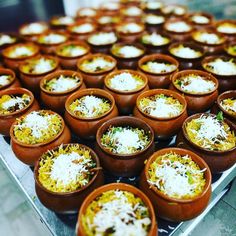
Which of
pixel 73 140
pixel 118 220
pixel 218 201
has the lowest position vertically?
pixel 218 201

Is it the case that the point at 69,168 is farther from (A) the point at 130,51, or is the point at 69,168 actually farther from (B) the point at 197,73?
(A) the point at 130,51

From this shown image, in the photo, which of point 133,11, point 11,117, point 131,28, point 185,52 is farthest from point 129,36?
point 11,117

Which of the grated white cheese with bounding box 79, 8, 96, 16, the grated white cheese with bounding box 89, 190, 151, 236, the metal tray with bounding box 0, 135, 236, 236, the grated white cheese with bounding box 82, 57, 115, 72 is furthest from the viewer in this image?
the grated white cheese with bounding box 79, 8, 96, 16

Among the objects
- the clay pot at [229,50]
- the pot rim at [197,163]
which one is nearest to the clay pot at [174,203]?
the pot rim at [197,163]

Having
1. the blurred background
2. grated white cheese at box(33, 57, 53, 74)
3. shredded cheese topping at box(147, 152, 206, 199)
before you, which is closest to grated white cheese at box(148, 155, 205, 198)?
shredded cheese topping at box(147, 152, 206, 199)

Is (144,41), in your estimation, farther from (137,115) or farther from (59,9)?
(59,9)

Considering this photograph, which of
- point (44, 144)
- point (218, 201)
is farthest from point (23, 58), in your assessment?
point (218, 201)

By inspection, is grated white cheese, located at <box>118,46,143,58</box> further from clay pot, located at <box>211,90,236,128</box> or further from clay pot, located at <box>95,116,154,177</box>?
clay pot, located at <box>95,116,154,177</box>
